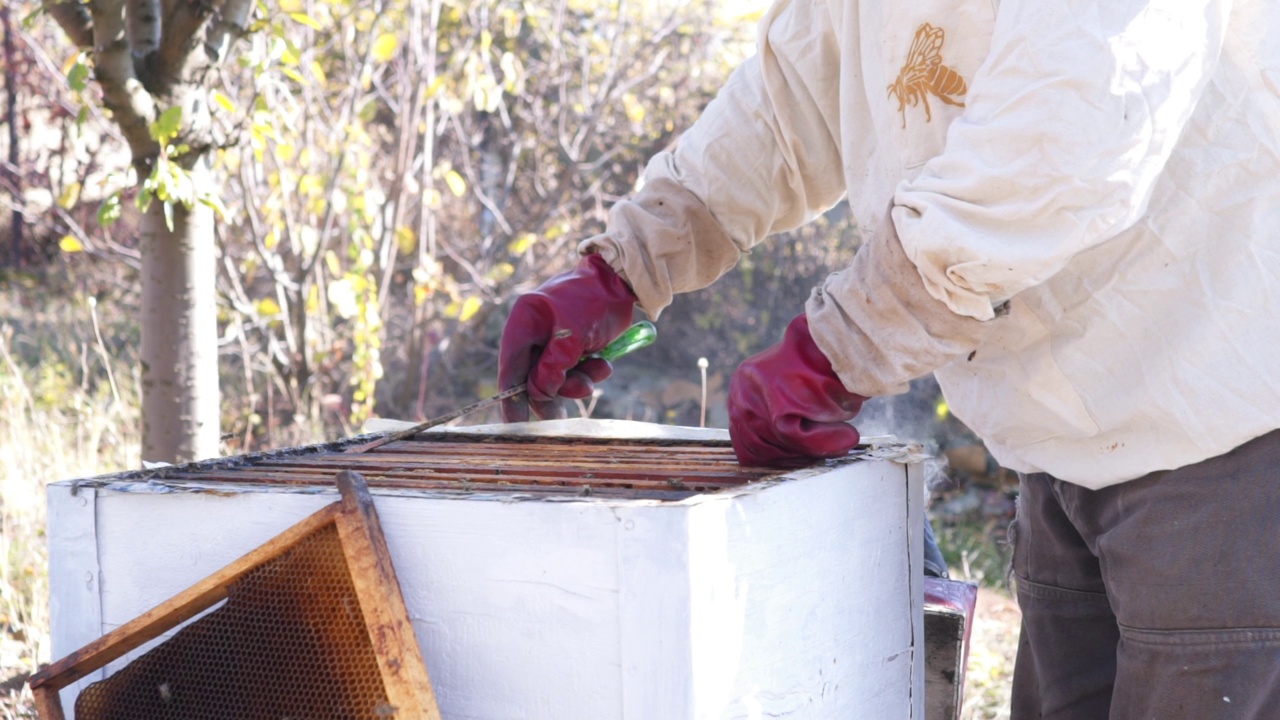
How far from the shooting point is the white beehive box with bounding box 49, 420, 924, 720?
1074mm

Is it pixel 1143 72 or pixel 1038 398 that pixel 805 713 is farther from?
pixel 1143 72

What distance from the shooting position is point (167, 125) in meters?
2.29

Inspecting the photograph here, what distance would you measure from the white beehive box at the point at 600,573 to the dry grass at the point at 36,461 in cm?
118

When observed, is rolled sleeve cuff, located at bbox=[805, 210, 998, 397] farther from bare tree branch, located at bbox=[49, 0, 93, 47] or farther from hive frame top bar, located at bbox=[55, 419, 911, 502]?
bare tree branch, located at bbox=[49, 0, 93, 47]

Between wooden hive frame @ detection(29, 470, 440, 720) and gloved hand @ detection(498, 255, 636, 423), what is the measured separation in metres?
0.68

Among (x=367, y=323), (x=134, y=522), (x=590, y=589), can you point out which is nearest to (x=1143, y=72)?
(x=590, y=589)

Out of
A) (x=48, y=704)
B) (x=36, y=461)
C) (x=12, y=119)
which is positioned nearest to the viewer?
(x=48, y=704)

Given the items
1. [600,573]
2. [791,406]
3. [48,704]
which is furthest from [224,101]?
[600,573]

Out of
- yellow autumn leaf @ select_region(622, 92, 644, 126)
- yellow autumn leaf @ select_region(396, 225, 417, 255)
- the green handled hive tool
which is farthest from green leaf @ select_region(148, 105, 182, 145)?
yellow autumn leaf @ select_region(622, 92, 644, 126)

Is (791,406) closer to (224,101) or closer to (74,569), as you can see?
(74,569)

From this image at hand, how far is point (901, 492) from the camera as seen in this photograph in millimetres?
1489

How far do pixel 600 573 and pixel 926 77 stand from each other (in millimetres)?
785

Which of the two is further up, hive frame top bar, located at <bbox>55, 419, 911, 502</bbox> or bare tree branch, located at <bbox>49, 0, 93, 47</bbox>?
bare tree branch, located at <bbox>49, 0, 93, 47</bbox>

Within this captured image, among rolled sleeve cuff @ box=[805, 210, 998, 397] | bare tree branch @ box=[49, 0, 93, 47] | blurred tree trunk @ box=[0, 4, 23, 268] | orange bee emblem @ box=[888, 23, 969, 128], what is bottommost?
rolled sleeve cuff @ box=[805, 210, 998, 397]
